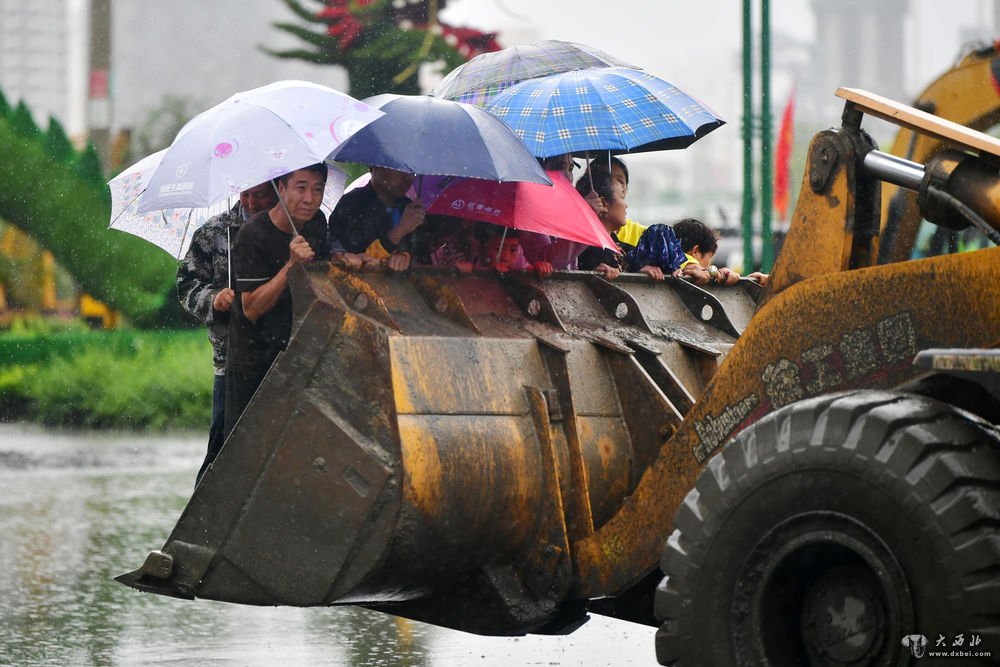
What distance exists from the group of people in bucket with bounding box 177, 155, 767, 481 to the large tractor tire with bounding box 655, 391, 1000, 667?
1635mm

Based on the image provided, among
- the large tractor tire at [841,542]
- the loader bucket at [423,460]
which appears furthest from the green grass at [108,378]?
the large tractor tire at [841,542]

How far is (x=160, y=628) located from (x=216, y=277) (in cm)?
188

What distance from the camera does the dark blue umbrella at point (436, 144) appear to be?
17.9ft

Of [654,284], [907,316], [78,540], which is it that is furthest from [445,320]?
[78,540]

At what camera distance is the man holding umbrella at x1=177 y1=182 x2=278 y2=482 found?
6223 millimetres

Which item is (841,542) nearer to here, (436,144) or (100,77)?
(436,144)

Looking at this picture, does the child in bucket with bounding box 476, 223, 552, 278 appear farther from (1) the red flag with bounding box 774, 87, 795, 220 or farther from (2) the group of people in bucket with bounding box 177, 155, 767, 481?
(1) the red flag with bounding box 774, 87, 795, 220

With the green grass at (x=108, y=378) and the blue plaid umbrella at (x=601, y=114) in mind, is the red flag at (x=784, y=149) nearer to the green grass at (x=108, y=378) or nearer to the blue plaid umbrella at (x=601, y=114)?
the green grass at (x=108, y=378)

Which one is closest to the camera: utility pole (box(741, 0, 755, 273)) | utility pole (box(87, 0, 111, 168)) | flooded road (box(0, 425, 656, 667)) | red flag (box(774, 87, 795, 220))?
flooded road (box(0, 425, 656, 667))

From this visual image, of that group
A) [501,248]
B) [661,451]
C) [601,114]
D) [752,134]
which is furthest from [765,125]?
[661,451]

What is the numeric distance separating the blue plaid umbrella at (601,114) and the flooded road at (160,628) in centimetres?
205

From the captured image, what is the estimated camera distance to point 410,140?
18.1 ft

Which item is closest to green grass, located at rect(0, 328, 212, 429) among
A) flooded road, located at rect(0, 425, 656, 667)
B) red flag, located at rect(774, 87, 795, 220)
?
flooded road, located at rect(0, 425, 656, 667)

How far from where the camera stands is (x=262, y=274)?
5703 millimetres
